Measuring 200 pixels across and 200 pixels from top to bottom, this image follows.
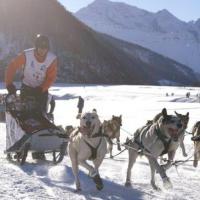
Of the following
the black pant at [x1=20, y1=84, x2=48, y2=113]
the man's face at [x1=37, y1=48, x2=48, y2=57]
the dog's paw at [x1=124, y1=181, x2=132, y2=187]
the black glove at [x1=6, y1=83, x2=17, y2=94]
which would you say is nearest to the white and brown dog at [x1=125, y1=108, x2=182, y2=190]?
the dog's paw at [x1=124, y1=181, x2=132, y2=187]

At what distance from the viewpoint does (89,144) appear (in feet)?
18.8

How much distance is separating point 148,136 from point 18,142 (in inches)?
84.7

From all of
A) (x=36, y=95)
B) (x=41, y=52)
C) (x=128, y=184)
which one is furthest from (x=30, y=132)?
(x=128, y=184)

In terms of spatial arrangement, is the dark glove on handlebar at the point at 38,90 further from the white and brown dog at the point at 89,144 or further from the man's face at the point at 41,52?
the white and brown dog at the point at 89,144

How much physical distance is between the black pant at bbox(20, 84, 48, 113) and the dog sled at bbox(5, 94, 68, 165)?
6 centimetres

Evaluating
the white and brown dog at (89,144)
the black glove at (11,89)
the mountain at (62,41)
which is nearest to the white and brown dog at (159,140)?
the white and brown dog at (89,144)

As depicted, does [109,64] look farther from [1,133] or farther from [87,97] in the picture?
[1,133]

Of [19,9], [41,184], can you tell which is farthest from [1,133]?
[19,9]

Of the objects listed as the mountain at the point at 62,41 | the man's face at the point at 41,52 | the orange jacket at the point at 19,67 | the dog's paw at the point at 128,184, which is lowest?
the dog's paw at the point at 128,184

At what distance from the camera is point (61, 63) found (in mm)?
94438

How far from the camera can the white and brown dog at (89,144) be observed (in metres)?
5.63

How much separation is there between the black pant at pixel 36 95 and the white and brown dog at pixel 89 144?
183cm

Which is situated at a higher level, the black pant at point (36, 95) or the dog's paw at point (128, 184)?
the black pant at point (36, 95)

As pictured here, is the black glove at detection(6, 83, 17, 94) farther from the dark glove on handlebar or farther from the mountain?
the mountain
